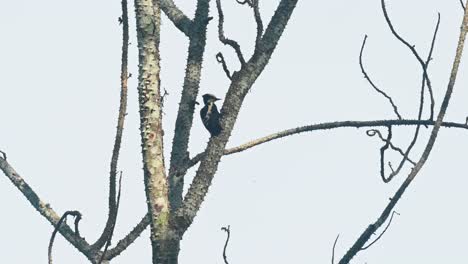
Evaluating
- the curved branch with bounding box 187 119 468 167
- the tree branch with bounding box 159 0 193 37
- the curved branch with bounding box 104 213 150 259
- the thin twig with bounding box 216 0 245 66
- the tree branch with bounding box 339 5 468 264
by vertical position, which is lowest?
the tree branch with bounding box 339 5 468 264

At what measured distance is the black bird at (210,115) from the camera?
549 cm

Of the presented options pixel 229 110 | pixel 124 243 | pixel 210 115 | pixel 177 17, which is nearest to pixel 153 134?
pixel 229 110

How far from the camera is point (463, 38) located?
480cm

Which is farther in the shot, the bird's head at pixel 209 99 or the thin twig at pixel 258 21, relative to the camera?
the bird's head at pixel 209 99

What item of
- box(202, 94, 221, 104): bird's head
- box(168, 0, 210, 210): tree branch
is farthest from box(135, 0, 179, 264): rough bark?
box(168, 0, 210, 210): tree branch

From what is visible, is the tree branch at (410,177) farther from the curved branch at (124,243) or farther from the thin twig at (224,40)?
the curved branch at (124,243)

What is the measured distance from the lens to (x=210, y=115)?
5.70 m

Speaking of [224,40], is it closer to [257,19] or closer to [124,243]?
[257,19]

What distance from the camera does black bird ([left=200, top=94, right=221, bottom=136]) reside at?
5492mm

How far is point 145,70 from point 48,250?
110 cm

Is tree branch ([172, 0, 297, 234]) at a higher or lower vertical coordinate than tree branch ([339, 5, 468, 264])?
higher

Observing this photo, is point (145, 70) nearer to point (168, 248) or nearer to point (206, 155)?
point (206, 155)

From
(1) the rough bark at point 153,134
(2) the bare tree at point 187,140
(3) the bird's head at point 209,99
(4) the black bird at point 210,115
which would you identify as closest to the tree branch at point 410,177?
(2) the bare tree at point 187,140

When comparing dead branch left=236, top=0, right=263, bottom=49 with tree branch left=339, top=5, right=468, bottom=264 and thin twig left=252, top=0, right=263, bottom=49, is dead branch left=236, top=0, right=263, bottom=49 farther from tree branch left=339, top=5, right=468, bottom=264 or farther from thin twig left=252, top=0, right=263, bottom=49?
tree branch left=339, top=5, right=468, bottom=264
